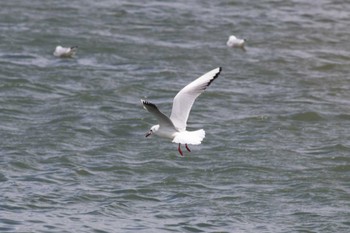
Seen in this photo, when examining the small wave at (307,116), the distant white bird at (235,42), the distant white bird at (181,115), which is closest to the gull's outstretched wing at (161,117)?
the distant white bird at (181,115)

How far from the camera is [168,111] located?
1631 cm

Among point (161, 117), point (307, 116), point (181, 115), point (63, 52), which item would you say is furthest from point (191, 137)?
point (63, 52)

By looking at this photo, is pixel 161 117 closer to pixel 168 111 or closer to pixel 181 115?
pixel 181 115

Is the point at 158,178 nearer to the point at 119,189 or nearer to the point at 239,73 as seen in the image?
the point at 119,189

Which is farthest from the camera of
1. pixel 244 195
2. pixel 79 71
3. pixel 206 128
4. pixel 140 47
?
pixel 140 47

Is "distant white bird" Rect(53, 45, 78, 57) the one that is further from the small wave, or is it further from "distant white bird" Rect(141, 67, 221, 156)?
"distant white bird" Rect(141, 67, 221, 156)

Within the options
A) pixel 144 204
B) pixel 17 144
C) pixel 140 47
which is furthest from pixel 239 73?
pixel 144 204

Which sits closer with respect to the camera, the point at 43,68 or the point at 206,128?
the point at 206,128

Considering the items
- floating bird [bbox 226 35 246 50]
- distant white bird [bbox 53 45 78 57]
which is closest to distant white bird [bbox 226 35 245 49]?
floating bird [bbox 226 35 246 50]

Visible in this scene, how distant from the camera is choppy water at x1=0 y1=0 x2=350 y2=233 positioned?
11.8 meters

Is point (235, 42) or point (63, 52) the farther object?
point (235, 42)

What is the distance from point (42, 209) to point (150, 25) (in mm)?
10785

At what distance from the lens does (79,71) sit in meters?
18.3

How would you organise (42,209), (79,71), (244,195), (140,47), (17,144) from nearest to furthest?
1. (42,209)
2. (244,195)
3. (17,144)
4. (79,71)
5. (140,47)
